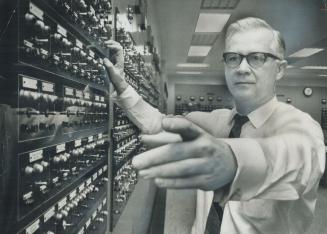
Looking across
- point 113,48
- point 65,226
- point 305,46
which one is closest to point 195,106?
point 305,46

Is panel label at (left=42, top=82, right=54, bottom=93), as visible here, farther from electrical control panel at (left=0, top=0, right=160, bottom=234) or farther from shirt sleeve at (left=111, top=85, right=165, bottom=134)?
shirt sleeve at (left=111, top=85, right=165, bottom=134)

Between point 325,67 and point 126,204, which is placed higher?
point 325,67

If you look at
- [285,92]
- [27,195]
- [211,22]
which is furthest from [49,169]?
[285,92]

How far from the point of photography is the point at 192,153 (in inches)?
10.6

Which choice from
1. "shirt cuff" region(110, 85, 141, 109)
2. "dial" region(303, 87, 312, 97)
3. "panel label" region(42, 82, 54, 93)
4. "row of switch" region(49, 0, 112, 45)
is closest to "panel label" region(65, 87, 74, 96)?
"panel label" region(42, 82, 54, 93)

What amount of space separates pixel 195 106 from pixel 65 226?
5637 mm

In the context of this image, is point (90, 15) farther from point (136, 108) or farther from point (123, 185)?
point (123, 185)

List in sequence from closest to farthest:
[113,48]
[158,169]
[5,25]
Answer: [158,169], [5,25], [113,48]

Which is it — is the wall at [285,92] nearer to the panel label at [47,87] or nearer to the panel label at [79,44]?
the panel label at [79,44]

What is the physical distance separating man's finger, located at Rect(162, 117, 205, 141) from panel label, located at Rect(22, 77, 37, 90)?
19.0 inches

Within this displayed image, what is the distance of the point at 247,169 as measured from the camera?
304 mm

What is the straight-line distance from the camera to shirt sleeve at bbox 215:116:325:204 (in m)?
0.31

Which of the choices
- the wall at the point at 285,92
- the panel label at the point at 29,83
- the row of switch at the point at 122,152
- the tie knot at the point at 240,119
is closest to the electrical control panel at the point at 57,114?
the panel label at the point at 29,83

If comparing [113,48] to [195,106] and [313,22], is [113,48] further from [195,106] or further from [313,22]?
[195,106]
